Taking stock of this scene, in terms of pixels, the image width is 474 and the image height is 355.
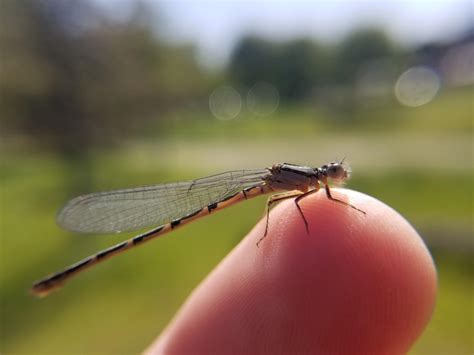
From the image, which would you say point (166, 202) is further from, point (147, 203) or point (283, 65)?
point (283, 65)

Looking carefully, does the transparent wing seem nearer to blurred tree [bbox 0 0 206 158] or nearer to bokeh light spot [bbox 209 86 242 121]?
blurred tree [bbox 0 0 206 158]

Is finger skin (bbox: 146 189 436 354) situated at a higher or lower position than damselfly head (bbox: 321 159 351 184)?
lower

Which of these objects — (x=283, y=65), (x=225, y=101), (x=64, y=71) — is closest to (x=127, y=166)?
(x=64, y=71)

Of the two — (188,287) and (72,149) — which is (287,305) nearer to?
(188,287)

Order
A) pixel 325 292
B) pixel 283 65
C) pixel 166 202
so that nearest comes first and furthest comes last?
pixel 325 292 → pixel 166 202 → pixel 283 65

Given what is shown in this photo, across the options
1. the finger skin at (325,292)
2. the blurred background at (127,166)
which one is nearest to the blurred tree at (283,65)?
the blurred background at (127,166)

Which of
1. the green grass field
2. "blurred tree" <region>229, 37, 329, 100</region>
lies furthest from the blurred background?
"blurred tree" <region>229, 37, 329, 100</region>

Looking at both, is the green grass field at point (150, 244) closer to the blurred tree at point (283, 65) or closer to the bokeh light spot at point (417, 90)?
the bokeh light spot at point (417, 90)
